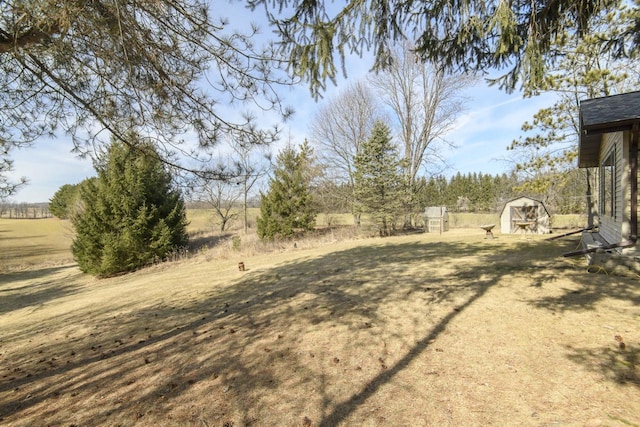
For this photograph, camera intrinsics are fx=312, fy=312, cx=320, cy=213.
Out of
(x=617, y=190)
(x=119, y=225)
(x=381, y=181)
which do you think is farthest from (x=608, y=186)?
(x=119, y=225)

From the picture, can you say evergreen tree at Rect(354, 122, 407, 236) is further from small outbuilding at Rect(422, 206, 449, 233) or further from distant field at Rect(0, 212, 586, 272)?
small outbuilding at Rect(422, 206, 449, 233)

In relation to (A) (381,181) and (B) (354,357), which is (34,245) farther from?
(B) (354,357)

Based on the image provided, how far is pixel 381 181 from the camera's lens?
17953 mm

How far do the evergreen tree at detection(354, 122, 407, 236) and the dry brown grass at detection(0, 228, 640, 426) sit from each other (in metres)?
11.6

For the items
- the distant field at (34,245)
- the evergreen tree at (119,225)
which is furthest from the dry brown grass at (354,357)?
the distant field at (34,245)

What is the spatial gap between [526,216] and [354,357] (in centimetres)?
1708

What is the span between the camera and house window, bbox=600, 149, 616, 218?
7.26 meters

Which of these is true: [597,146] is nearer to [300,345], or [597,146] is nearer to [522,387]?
[522,387]

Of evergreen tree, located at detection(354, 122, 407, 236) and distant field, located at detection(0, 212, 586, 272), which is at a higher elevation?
evergreen tree, located at detection(354, 122, 407, 236)

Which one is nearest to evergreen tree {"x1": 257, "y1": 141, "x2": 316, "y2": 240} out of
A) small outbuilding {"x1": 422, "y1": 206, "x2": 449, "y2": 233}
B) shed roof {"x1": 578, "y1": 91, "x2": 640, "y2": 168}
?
small outbuilding {"x1": 422, "y1": 206, "x2": 449, "y2": 233}

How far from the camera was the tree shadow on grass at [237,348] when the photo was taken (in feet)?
9.25

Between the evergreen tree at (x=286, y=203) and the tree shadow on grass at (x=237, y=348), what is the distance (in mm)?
13312

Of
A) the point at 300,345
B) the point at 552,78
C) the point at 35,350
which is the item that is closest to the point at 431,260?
the point at 300,345

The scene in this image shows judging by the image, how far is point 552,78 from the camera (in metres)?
12.0
